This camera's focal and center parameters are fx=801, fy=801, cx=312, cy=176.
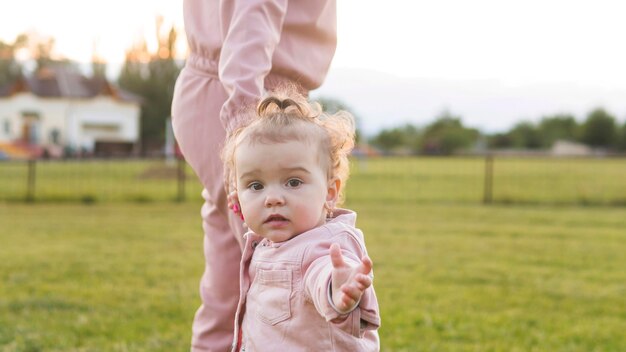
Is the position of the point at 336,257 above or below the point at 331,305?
above

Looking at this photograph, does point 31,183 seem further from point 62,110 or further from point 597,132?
point 597,132

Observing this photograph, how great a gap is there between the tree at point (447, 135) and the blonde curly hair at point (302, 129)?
4510cm

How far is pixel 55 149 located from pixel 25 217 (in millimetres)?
32013

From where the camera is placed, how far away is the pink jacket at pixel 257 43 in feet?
6.76

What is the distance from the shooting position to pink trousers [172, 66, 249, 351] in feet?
7.65

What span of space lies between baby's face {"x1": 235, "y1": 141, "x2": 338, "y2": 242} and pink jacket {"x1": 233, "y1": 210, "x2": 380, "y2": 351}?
0.14 feet

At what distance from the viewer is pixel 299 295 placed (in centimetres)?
174

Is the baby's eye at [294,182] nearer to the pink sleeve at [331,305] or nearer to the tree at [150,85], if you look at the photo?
the pink sleeve at [331,305]

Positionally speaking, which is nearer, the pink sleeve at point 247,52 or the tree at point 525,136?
the pink sleeve at point 247,52

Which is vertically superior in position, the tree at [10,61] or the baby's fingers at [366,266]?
the tree at [10,61]

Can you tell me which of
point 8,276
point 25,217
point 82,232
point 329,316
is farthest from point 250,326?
point 25,217

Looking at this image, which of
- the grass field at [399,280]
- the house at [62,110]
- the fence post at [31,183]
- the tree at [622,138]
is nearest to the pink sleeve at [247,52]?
the grass field at [399,280]

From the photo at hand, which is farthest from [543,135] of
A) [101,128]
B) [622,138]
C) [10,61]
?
[10,61]

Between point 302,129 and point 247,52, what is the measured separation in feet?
1.28
